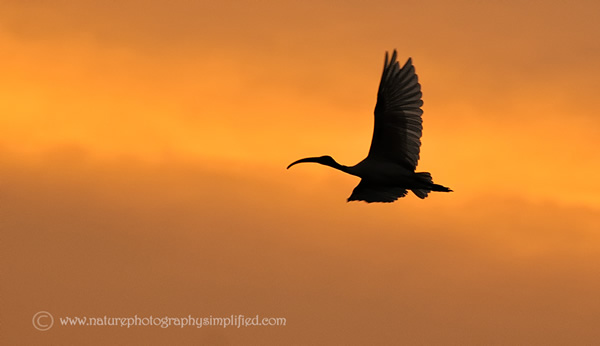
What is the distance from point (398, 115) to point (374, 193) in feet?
8.13

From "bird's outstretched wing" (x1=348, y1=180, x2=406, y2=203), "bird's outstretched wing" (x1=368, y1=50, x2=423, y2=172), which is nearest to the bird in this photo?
"bird's outstretched wing" (x1=368, y1=50, x2=423, y2=172)

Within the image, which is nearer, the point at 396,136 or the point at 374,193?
the point at 396,136

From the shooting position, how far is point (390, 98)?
26156 mm

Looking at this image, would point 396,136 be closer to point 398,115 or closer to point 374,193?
point 398,115

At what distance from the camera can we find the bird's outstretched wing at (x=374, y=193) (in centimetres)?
2750

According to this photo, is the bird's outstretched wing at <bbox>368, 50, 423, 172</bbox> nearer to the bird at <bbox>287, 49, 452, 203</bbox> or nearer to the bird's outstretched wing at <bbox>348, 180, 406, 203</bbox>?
the bird at <bbox>287, 49, 452, 203</bbox>

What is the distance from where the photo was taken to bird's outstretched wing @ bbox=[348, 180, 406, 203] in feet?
90.2

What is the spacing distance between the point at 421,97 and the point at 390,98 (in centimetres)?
75

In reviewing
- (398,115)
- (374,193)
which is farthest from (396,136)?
(374,193)

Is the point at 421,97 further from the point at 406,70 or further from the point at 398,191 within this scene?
the point at 398,191

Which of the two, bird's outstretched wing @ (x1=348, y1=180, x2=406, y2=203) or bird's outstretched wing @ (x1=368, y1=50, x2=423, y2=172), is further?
bird's outstretched wing @ (x1=348, y1=180, x2=406, y2=203)

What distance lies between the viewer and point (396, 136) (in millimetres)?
26328

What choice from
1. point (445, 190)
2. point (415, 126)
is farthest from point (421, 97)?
point (445, 190)

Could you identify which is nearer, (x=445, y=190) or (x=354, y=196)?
(x=445, y=190)
